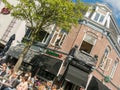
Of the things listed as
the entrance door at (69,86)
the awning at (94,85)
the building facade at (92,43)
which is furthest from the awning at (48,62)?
the awning at (94,85)

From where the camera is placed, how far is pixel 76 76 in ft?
73.7

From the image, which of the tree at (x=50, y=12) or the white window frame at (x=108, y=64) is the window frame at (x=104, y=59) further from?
the tree at (x=50, y=12)

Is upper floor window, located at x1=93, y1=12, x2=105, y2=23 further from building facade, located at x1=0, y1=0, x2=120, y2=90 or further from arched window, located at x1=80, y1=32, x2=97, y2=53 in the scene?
arched window, located at x1=80, y1=32, x2=97, y2=53

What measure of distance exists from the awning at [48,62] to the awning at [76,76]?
4.13ft

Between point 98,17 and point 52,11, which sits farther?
point 98,17

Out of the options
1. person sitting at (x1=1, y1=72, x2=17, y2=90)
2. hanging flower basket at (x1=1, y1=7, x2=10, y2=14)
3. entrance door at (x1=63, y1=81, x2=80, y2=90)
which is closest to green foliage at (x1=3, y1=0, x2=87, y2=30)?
entrance door at (x1=63, y1=81, x2=80, y2=90)

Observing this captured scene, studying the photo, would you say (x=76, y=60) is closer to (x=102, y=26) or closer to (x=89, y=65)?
(x=89, y=65)

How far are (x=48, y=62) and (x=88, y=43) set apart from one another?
13.1 ft

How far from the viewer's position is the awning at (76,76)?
22.2 m

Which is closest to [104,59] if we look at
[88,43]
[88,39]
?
[88,43]

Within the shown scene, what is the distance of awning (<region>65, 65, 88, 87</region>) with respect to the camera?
22250 millimetres

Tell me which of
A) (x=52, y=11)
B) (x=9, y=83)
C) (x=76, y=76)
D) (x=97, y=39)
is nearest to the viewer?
(x=9, y=83)

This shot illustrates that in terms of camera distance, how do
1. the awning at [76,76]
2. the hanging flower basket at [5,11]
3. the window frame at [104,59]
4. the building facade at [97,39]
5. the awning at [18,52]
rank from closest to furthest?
the awning at [76,76]
the building facade at [97,39]
the window frame at [104,59]
the awning at [18,52]
the hanging flower basket at [5,11]

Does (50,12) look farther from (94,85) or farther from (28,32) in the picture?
(28,32)
